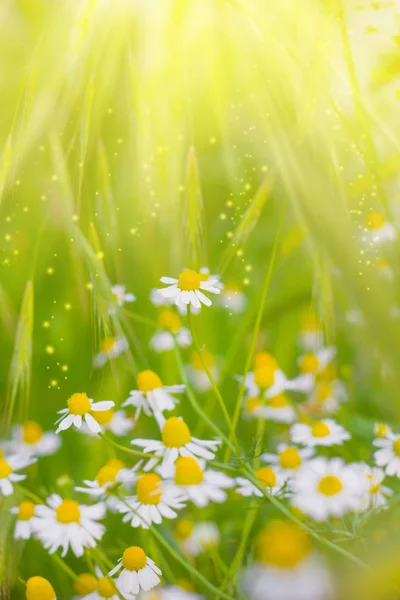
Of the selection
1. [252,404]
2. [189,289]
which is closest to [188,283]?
[189,289]

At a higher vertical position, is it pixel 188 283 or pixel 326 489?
pixel 188 283

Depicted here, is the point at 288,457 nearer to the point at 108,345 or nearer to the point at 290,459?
the point at 290,459

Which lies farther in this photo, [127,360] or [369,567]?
[127,360]

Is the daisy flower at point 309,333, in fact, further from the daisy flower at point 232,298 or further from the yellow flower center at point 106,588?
A: the yellow flower center at point 106,588

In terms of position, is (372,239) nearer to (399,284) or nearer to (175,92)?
(399,284)

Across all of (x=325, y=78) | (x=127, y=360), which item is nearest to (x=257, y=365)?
(x=127, y=360)

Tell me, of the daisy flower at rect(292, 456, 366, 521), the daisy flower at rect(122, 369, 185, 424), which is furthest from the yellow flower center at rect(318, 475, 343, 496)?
the daisy flower at rect(122, 369, 185, 424)

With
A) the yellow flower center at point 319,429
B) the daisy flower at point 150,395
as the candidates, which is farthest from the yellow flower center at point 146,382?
the yellow flower center at point 319,429
